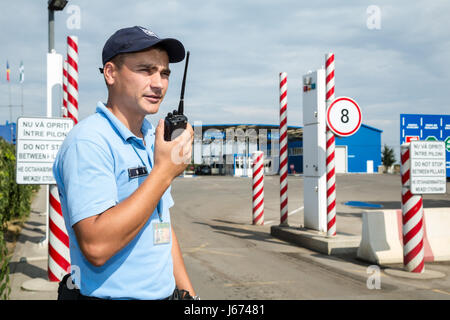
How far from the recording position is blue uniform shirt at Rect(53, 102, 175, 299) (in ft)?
4.78

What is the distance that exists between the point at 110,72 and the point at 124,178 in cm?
45

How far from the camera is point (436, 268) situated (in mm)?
7102

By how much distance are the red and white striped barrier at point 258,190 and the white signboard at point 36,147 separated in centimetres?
712

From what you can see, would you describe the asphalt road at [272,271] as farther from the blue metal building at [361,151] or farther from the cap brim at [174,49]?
the blue metal building at [361,151]

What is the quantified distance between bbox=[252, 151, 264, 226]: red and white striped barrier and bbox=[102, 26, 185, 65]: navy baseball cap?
10.4 metres

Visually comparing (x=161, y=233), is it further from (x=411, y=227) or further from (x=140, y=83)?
(x=411, y=227)

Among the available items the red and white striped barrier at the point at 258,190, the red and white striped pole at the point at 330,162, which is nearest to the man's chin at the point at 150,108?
the red and white striped pole at the point at 330,162

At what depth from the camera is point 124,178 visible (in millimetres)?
1600

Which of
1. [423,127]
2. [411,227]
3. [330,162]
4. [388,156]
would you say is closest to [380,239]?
[411,227]

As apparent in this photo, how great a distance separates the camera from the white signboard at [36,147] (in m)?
5.51
